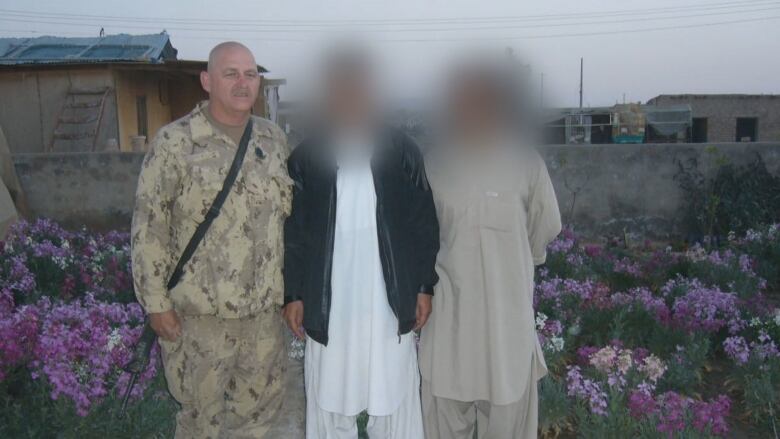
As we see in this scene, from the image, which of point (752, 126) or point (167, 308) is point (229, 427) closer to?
point (167, 308)

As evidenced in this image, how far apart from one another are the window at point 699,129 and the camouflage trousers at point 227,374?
3241 cm

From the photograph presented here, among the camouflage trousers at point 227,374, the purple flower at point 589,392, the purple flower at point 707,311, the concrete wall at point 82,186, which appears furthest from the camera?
the concrete wall at point 82,186

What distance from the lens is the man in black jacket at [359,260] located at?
2553 mm

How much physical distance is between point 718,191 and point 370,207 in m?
5.94

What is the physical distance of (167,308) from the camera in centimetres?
269

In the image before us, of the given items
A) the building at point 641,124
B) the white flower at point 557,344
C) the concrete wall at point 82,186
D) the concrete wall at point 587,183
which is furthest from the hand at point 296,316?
the building at point 641,124

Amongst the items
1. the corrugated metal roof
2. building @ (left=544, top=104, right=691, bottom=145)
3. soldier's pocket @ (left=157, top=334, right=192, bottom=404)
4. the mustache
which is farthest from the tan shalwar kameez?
building @ (left=544, top=104, right=691, bottom=145)

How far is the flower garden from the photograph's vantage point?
3.21m

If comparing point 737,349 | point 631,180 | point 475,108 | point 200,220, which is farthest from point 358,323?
point 631,180

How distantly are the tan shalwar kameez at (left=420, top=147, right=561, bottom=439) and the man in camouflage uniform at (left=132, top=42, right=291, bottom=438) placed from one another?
68 cm

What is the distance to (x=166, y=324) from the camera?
2.70m

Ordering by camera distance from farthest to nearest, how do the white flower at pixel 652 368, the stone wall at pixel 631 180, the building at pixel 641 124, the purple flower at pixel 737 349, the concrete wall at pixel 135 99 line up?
the building at pixel 641 124, the concrete wall at pixel 135 99, the stone wall at pixel 631 180, the purple flower at pixel 737 349, the white flower at pixel 652 368

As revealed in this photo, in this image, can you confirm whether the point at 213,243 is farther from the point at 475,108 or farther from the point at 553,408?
the point at 553,408

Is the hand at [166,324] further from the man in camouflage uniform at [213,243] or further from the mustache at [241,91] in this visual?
the mustache at [241,91]
